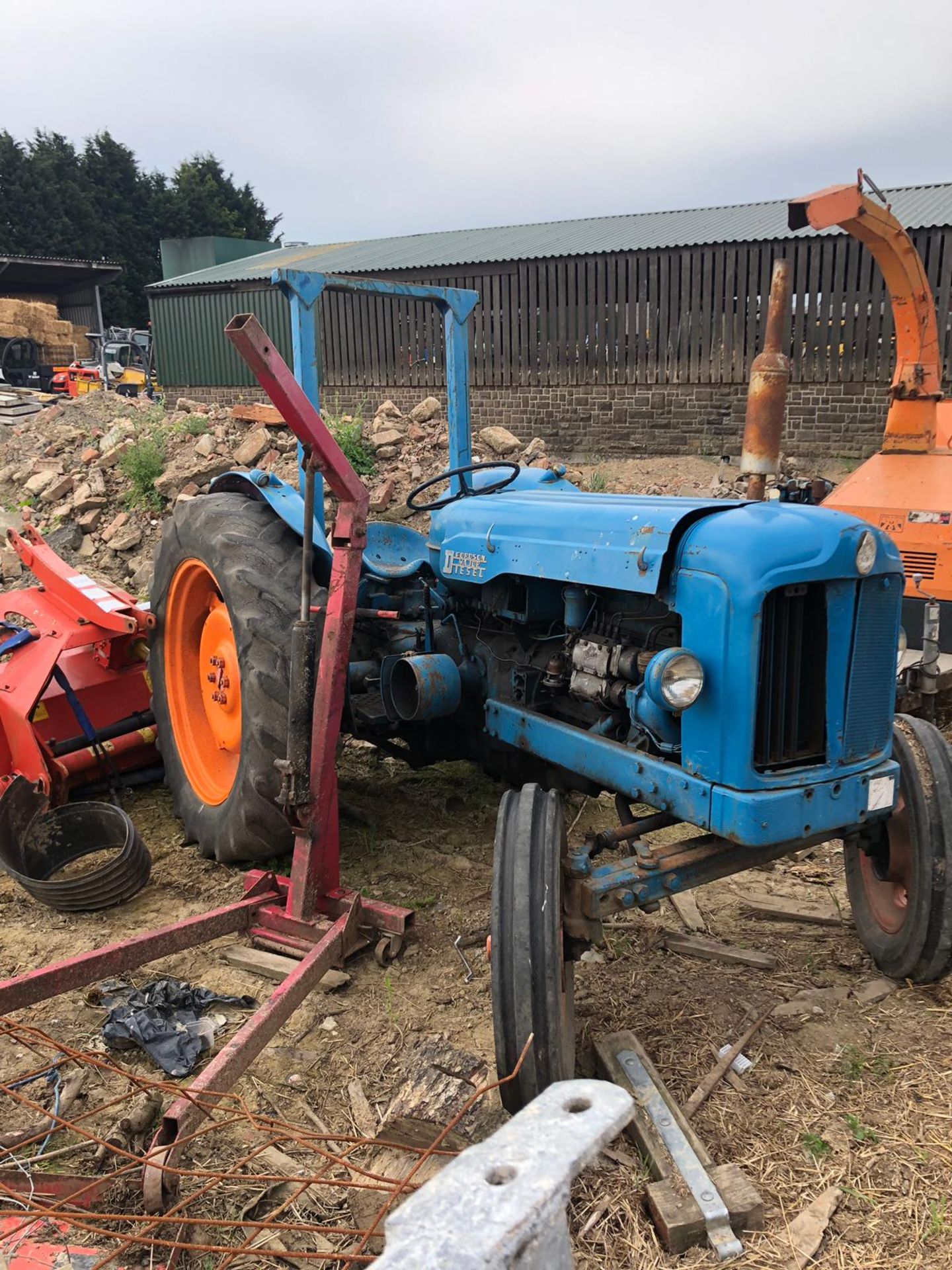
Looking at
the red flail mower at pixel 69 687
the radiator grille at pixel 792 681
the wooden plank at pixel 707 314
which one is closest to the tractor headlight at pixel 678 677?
the radiator grille at pixel 792 681

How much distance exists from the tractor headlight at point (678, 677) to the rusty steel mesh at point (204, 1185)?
95 cm

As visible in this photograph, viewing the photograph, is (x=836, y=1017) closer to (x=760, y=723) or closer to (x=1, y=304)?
(x=760, y=723)

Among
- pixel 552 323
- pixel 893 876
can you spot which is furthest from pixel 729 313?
A: pixel 893 876

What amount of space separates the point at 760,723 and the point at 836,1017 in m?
0.96

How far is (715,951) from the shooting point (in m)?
3.09

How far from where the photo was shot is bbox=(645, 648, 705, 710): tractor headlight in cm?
237

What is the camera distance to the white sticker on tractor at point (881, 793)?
8.34 feet

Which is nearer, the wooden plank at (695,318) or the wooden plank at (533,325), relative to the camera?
the wooden plank at (695,318)

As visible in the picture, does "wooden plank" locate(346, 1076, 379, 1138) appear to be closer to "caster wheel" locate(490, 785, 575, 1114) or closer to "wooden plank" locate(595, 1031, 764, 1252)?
"caster wheel" locate(490, 785, 575, 1114)

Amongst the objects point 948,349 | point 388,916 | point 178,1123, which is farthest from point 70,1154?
point 948,349

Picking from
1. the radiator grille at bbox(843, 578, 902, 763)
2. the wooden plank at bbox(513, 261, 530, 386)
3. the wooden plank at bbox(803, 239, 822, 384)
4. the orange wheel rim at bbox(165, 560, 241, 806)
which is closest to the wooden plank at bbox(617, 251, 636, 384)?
the wooden plank at bbox(513, 261, 530, 386)

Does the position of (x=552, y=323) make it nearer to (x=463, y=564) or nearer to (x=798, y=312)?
(x=798, y=312)

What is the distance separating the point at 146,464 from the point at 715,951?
297 inches

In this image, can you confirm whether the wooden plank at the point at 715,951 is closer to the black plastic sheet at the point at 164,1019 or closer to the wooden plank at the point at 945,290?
the black plastic sheet at the point at 164,1019
